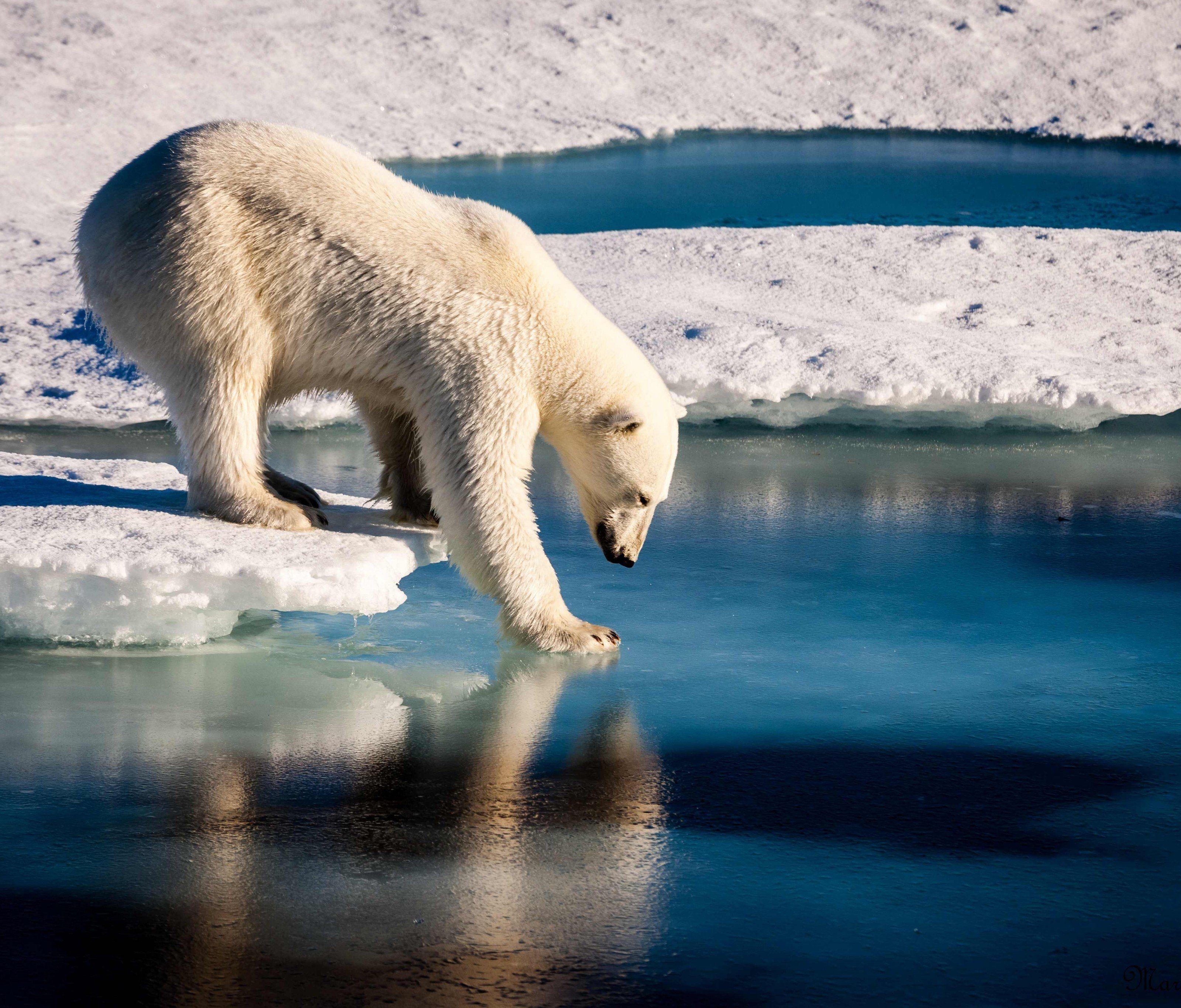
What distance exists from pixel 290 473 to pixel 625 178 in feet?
23.4

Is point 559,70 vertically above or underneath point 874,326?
above

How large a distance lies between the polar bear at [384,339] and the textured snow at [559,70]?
25.2 ft

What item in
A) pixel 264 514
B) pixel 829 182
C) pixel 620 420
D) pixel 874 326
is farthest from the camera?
pixel 829 182

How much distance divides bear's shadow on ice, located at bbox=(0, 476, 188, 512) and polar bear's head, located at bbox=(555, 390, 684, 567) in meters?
1.25

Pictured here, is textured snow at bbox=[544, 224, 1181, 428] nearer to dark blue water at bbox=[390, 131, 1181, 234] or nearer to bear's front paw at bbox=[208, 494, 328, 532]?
dark blue water at bbox=[390, 131, 1181, 234]

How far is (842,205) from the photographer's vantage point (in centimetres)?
1149

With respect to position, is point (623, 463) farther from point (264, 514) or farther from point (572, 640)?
point (264, 514)

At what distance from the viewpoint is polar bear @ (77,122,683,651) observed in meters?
3.76

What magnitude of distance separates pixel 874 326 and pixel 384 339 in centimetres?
416

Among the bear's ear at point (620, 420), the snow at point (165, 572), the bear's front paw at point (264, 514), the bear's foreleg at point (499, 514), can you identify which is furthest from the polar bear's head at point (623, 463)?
the bear's front paw at point (264, 514)

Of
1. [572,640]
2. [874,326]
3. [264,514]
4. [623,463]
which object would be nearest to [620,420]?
[623,463]

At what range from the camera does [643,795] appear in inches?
116

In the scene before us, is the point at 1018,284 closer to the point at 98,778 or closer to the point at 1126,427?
the point at 1126,427

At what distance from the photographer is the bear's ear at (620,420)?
3.81 metres
